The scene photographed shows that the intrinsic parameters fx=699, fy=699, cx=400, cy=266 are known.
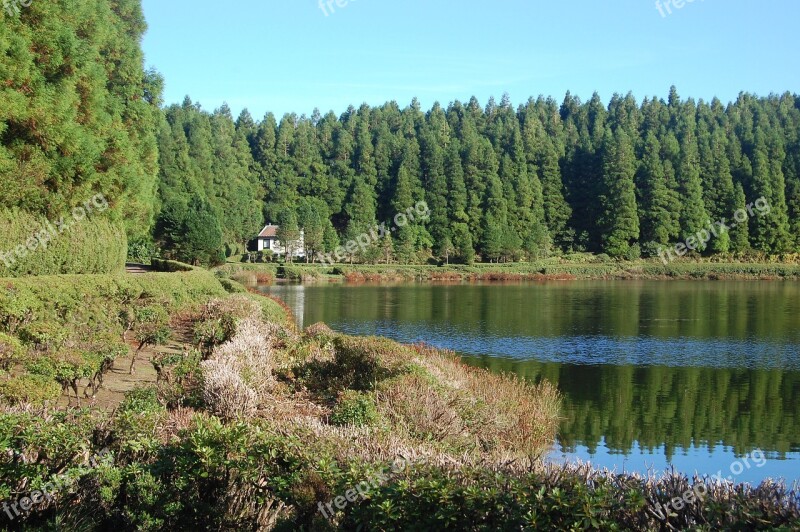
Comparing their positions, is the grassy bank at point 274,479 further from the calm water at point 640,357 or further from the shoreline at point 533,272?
the shoreline at point 533,272

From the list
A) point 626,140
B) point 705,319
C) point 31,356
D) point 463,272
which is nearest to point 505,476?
point 31,356

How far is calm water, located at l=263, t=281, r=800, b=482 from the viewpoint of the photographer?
483 inches

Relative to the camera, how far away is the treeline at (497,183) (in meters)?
75.1

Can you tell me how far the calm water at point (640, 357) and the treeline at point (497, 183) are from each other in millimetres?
31159

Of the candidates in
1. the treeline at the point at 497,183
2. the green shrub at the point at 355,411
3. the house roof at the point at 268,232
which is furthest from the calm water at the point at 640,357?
the house roof at the point at 268,232

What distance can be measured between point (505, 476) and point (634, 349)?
19165mm

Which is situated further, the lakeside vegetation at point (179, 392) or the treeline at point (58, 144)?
the treeline at point (58, 144)

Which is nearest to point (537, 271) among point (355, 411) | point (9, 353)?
point (355, 411)

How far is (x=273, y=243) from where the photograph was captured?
3049 inches

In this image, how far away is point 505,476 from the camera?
491 cm

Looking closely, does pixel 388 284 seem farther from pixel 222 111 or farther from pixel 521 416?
pixel 222 111

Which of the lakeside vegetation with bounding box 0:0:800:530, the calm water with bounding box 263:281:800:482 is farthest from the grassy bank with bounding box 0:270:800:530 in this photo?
the calm water with bounding box 263:281:800:482

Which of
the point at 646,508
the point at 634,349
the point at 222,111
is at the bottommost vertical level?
the point at 634,349

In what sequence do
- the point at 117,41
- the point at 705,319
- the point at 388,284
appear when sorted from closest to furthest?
the point at 117,41, the point at 705,319, the point at 388,284
